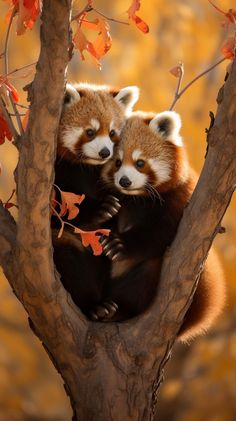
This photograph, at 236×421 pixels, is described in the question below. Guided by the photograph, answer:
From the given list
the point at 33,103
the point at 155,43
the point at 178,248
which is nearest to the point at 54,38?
the point at 33,103

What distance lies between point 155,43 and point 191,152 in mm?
1379

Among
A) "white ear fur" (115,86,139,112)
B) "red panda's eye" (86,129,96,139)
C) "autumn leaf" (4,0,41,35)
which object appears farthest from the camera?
"white ear fur" (115,86,139,112)

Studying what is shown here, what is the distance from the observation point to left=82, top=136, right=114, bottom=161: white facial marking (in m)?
3.14

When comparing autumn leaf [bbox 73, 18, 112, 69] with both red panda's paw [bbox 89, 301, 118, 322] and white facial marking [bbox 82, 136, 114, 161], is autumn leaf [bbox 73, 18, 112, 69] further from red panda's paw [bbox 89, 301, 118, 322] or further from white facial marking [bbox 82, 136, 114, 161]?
red panda's paw [bbox 89, 301, 118, 322]

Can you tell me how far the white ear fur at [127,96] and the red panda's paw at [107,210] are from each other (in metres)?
0.63

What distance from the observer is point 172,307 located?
2633 millimetres

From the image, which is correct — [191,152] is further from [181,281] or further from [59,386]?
[181,281]

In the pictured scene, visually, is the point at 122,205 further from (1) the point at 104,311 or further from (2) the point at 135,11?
(2) the point at 135,11

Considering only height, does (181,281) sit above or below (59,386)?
above

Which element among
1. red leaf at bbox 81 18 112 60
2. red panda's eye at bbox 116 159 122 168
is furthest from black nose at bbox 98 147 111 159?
red leaf at bbox 81 18 112 60

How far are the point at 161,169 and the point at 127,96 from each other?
433 millimetres

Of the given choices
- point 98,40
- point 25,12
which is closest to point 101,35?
point 98,40

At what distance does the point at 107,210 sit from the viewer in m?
3.00

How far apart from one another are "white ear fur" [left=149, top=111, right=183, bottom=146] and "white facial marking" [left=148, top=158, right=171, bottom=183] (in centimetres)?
14
